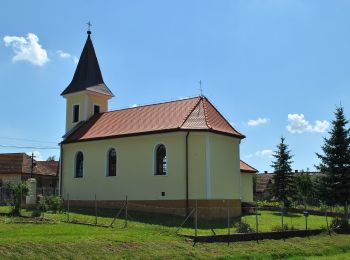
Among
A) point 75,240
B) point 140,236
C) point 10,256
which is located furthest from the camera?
point 140,236

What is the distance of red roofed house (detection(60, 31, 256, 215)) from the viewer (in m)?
29.5

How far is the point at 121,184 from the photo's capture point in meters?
32.3

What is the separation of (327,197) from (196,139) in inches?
413

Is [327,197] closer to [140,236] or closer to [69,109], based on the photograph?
[140,236]

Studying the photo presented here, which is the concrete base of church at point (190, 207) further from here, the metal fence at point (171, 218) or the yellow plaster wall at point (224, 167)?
the yellow plaster wall at point (224, 167)

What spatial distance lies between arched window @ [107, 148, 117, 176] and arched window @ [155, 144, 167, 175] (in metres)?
3.75

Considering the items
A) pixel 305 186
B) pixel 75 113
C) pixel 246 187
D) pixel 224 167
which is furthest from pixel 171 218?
pixel 305 186

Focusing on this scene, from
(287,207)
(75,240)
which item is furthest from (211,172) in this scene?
(287,207)

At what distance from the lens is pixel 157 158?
30.9 meters

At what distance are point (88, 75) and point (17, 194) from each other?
50.0 feet

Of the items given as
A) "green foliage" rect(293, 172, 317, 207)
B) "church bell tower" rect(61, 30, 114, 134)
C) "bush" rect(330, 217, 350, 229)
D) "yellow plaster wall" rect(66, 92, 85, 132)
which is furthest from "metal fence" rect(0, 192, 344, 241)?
"green foliage" rect(293, 172, 317, 207)

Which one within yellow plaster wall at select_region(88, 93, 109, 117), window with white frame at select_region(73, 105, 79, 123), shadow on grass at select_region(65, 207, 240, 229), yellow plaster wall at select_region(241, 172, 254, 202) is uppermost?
yellow plaster wall at select_region(88, 93, 109, 117)

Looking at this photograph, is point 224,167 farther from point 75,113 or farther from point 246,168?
point 75,113

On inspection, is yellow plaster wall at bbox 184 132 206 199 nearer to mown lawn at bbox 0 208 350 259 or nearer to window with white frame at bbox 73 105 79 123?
mown lawn at bbox 0 208 350 259
